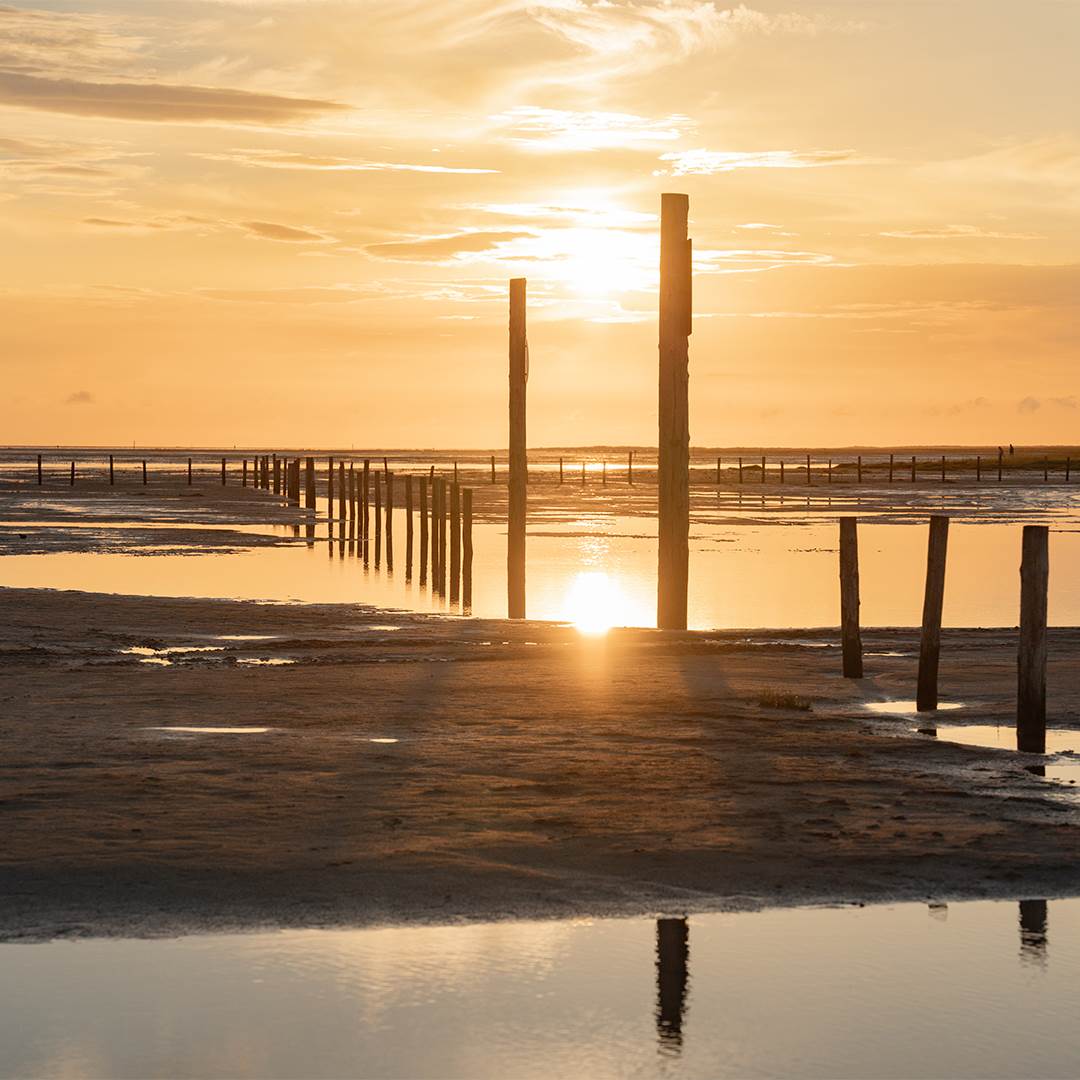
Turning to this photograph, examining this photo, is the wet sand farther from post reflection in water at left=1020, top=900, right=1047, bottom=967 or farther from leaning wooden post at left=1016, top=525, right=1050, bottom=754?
leaning wooden post at left=1016, top=525, right=1050, bottom=754

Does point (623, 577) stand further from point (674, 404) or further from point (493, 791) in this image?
point (493, 791)

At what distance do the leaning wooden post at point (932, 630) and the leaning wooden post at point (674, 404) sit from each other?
16.7 ft

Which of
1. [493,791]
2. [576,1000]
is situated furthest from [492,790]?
[576,1000]

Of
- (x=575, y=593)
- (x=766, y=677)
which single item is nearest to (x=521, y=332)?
(x=575, y=593)

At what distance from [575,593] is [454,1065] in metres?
23.6

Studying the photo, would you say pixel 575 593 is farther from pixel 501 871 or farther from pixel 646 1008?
pixel 646 1008

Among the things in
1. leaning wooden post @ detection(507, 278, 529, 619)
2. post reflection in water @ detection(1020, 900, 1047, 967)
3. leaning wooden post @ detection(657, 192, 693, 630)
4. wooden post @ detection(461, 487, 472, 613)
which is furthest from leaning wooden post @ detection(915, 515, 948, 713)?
wooden post @ detection(461, 487, 472, 613)

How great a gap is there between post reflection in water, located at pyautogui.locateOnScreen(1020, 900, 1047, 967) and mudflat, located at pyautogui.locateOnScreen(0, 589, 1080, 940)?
24 centimetres

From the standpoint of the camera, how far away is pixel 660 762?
11477 mm

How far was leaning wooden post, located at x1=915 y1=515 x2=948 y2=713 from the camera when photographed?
571 inches

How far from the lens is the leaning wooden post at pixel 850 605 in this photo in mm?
16344

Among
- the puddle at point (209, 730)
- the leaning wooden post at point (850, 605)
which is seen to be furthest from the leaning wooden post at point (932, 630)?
the puddle at point (209, 730)

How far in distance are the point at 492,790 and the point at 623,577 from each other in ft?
74.8

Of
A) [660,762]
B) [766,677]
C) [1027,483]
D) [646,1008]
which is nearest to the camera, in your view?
[646,1008]
